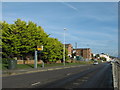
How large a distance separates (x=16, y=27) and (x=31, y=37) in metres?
4.06

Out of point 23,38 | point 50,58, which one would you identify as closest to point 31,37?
point 23,38

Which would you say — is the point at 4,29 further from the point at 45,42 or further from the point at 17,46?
the point at 45,42

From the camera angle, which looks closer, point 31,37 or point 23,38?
point 23,38

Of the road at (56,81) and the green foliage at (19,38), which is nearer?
the road at (56,81)

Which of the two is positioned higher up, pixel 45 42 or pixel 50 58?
pixel 45 42

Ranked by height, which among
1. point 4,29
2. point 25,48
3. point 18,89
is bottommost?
point 18,89

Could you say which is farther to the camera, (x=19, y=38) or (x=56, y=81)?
(x=19, y=38)

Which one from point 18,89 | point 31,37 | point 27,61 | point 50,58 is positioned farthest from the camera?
point 50,58

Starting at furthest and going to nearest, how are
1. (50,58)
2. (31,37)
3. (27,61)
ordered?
(50,58)
(27,61)
(31,37)

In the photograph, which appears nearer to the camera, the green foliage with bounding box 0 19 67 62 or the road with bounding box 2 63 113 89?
the road with bounding box 2 63 113 89

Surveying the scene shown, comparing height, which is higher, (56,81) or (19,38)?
(19,38)

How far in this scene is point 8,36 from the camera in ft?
139

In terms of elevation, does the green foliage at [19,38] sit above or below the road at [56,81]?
above

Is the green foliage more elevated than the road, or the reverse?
the green foliage
